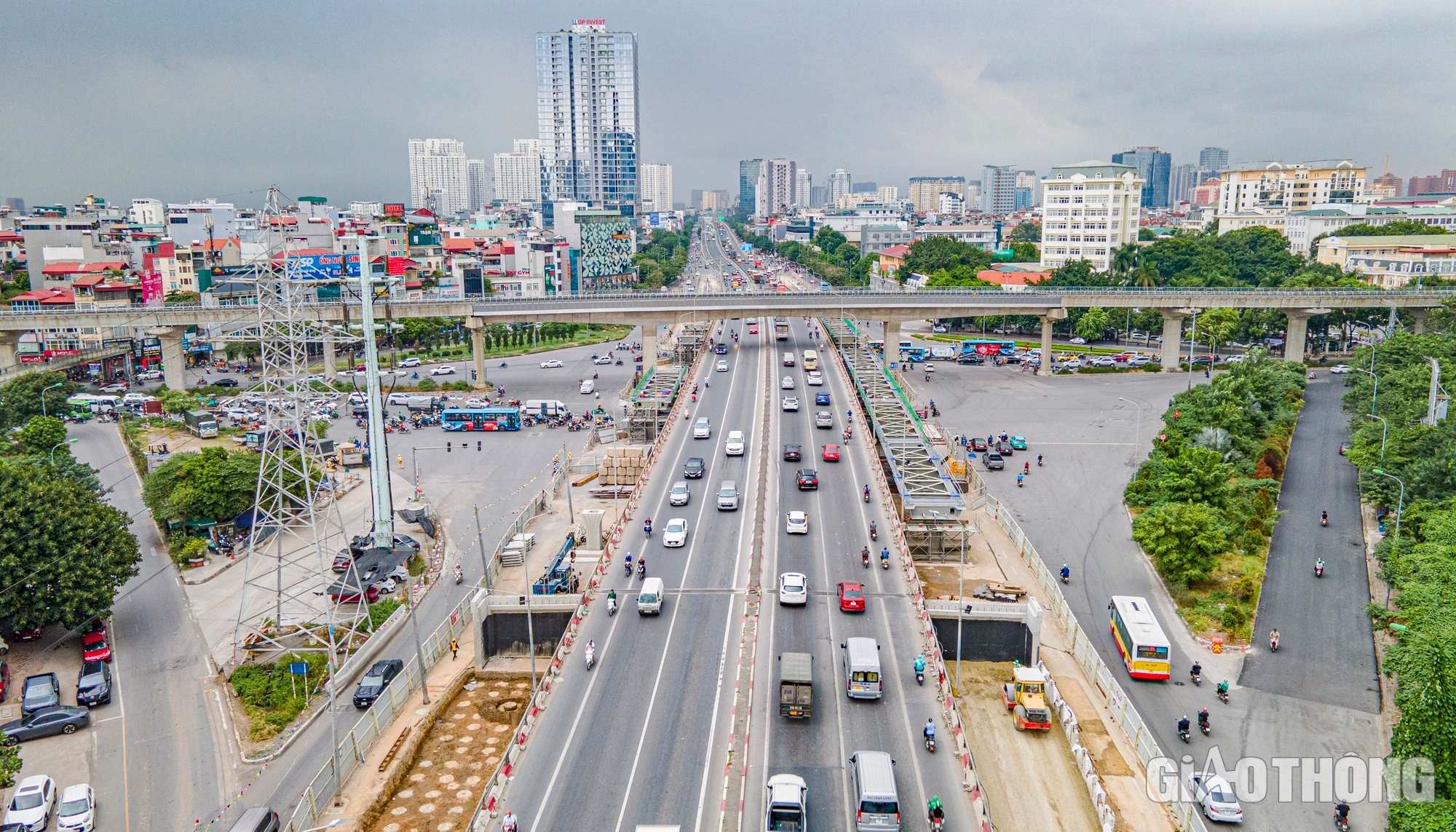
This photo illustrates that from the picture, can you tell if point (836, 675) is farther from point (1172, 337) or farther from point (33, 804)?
point (1172, 337)

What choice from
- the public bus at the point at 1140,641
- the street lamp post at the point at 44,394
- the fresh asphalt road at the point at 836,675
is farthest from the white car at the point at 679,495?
the street lamp post at the point at 44,394

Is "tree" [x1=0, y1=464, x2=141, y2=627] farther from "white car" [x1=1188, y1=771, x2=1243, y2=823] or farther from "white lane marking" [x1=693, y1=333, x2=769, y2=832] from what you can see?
"white car" [x1=1188, y1=771, x2=1243, y2=823]

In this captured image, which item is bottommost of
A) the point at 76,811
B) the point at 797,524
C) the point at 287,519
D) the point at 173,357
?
the point at 76,811

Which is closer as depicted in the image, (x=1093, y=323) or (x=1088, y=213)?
(x=1093, y=323)

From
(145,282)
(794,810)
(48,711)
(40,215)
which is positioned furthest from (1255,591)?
(40,215)

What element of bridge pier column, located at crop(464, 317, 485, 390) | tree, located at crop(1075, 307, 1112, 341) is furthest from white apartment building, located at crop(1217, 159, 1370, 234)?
bridge pier column, located at crop(464, 317, 485, 390)

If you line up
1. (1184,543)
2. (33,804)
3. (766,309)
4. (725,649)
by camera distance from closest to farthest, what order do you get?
(33,804) < (725,649) < (1184,543) < (766,309)

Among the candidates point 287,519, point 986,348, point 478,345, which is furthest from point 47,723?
point 986,348
